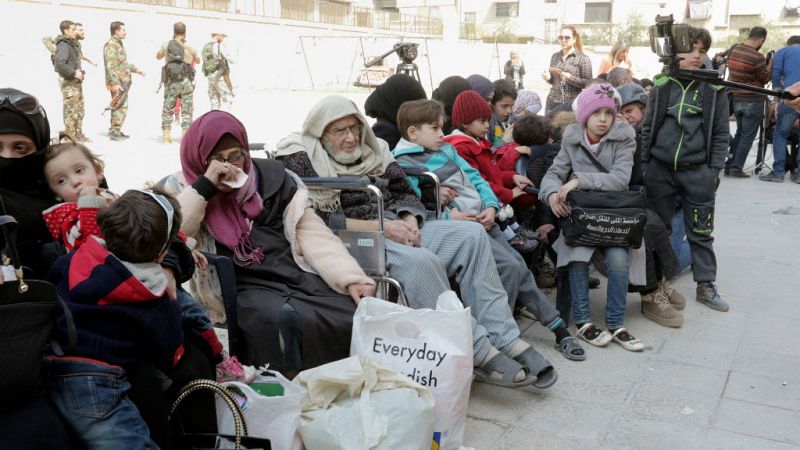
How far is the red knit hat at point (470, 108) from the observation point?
14.6ft

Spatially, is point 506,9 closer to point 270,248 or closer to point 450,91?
point 450,91

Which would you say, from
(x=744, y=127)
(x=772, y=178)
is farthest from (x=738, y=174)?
(x=744, y=127)

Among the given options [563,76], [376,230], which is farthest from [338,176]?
[563,76]

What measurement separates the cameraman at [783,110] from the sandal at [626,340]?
6647 millimetres

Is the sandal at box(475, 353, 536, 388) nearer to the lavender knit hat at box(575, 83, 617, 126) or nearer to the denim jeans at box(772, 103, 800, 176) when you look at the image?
the lavender knit hat at box(575, 83, 617, 126)

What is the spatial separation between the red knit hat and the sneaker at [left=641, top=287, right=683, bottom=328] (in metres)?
1.46

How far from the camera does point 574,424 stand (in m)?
3.19

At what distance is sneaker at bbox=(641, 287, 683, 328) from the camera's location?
4.40 metres

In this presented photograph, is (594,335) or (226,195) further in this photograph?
(594,335)

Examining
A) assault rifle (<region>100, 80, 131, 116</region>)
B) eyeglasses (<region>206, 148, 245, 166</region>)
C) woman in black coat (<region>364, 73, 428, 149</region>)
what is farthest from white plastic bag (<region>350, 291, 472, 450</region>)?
assault rifle (<region>100, 80, 131, 116</region>)

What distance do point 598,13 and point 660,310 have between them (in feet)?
183

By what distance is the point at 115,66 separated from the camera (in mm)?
12352

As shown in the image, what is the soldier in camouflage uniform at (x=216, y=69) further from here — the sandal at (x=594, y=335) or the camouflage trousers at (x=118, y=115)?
the sandal at (x=594, y=335)

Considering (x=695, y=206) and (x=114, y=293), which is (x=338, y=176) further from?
(x=695, y=206)
